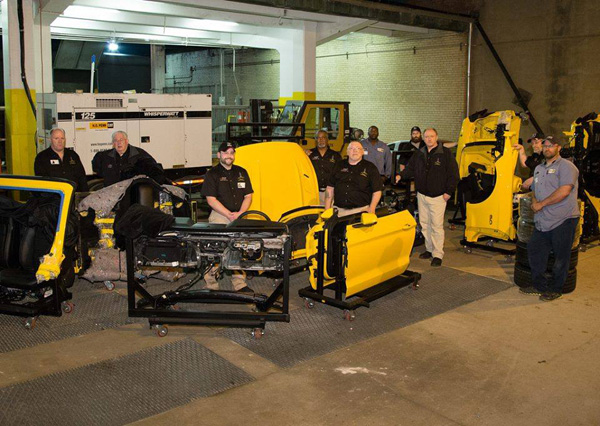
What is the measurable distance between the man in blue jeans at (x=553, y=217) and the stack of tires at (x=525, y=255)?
19 centimetres

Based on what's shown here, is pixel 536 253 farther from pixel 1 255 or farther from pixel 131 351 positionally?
pixel 1 255

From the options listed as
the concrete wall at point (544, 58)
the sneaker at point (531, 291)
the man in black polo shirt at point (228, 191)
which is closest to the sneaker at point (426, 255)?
the sneaker at point (531, 291)

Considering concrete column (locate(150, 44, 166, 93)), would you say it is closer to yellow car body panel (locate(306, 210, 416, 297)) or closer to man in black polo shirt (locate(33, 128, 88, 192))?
man in black polo shirt (locate(33, 128, 88, 192))

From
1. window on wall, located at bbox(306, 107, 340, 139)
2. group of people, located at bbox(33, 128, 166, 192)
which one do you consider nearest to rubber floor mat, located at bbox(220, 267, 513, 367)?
group of people, located at bbox(33, 128, 166, 192)

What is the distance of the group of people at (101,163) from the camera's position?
25.7 ft

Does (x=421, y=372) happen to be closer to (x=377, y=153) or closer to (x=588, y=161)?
(x=588, y=161)

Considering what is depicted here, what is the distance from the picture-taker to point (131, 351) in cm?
554

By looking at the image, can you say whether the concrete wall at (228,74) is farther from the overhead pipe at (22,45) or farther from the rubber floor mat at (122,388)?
the rubber floor mat at (122,388)

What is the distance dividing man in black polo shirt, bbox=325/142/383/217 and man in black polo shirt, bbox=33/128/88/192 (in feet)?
10.6

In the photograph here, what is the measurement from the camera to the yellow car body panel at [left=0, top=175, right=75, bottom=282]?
5.79 m

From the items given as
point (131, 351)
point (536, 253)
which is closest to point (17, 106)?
point (131, 351)

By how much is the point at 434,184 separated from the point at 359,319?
8.73ft

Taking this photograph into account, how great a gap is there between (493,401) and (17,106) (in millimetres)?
10202

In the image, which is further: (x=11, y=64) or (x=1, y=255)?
(x=11, y=64)
